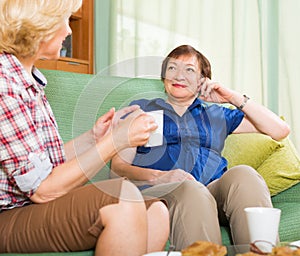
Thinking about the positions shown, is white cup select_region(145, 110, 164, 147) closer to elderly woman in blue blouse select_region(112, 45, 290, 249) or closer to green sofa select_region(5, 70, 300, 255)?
elderly woman in blue blouse select_region(112, 45, 290, 249)

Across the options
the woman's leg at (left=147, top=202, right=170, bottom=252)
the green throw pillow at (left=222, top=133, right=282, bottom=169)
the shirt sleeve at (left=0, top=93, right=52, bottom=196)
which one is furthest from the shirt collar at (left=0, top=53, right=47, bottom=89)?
the green throw pillow at (left=222, top=133, right=282, bottom=169)

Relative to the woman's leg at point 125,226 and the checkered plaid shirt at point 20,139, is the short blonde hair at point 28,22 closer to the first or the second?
the checkered plaid shirt at point 20,139

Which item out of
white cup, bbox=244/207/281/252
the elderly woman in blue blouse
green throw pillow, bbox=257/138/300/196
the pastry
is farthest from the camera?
green throw pillow, bbox=257/138/300/196

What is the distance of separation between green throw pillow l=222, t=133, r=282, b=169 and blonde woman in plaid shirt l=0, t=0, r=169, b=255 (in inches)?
33.9

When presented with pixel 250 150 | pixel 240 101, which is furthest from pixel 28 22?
pixel 250 150

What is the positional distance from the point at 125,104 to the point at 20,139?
47 centimetres

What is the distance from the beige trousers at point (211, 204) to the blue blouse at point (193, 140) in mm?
107

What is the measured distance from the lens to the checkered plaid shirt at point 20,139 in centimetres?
147

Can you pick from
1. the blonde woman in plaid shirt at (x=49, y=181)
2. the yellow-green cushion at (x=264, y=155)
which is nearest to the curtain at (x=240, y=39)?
the yellow-green cushion at (x=264, y=155)

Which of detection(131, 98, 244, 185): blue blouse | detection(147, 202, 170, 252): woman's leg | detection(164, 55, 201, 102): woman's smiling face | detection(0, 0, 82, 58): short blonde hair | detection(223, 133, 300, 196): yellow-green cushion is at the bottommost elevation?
detection(147, 202, 170, 252): woman's leg

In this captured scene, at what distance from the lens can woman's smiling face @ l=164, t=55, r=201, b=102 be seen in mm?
1785

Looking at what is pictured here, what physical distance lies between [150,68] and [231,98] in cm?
48

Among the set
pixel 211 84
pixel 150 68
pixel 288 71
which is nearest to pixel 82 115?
pixel 150 68

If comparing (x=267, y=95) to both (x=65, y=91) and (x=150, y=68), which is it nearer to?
(x=65, y=91)
